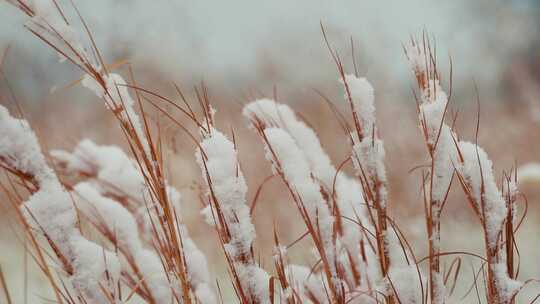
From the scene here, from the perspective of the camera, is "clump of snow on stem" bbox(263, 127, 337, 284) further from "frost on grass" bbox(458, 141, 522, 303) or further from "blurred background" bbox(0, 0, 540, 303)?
"blurred background" bbox(0, 0, 540, 303)

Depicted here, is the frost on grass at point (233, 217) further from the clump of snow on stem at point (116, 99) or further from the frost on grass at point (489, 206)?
the frost on grass at point (489, 206)

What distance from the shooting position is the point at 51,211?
0.50m

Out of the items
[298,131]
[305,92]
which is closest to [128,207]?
[298,131]

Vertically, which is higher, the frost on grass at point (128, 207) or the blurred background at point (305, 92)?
the blurred background at point (305, 92)

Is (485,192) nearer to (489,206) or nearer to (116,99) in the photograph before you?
(489,206)

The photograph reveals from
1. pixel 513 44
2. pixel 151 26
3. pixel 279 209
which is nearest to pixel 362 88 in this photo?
pixel 151 26

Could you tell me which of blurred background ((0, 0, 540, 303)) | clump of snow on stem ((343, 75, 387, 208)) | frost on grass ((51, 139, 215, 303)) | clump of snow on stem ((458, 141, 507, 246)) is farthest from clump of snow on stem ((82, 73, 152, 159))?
blurred background ((0, 0, 540, 303))

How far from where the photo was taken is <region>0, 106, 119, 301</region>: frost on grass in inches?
18.9

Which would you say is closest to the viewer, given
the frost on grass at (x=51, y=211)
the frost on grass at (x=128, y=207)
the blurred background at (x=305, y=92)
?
the frost on grass at (x=51, y=211)

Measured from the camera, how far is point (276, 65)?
3580 mm

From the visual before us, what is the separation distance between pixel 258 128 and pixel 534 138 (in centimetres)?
292

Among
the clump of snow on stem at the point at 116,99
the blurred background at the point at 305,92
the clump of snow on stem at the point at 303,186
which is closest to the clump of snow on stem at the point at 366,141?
the clump of snow on stem at the point at 303,186

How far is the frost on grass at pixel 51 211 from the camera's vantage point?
48cm

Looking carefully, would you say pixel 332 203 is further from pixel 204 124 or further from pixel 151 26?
pixel 151 26
